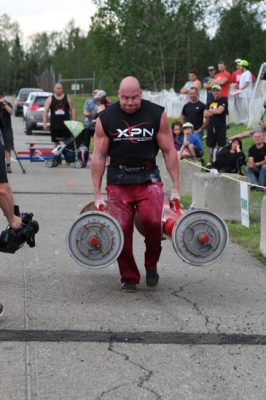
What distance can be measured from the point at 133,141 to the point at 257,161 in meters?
6.68

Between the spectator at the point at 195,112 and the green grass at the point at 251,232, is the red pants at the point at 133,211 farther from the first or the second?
the spectator at the point at 195,112

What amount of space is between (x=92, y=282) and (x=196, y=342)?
1.86 metres

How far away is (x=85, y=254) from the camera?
5.92m

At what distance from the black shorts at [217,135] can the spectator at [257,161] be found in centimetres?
220

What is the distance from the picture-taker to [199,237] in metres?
5.93

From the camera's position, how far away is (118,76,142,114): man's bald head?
19.6 feet

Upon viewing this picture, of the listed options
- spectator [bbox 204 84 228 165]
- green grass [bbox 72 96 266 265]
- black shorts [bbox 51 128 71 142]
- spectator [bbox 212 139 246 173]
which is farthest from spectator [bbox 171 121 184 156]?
black shorts [bbox 51 128 71 142]

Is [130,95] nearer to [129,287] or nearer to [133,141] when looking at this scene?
[133,141]

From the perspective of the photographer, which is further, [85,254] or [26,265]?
[26,265]

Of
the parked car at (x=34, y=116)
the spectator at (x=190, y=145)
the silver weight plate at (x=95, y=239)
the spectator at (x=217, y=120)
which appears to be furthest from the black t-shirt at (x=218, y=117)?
the parked car at (x=34, y=116)

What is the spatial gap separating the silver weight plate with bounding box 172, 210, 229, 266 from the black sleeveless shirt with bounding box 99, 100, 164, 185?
0.53 m

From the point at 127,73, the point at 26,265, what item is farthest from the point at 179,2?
the point at 26,265

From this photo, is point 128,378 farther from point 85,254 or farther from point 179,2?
point 179,2

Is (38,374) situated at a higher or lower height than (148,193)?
lower
